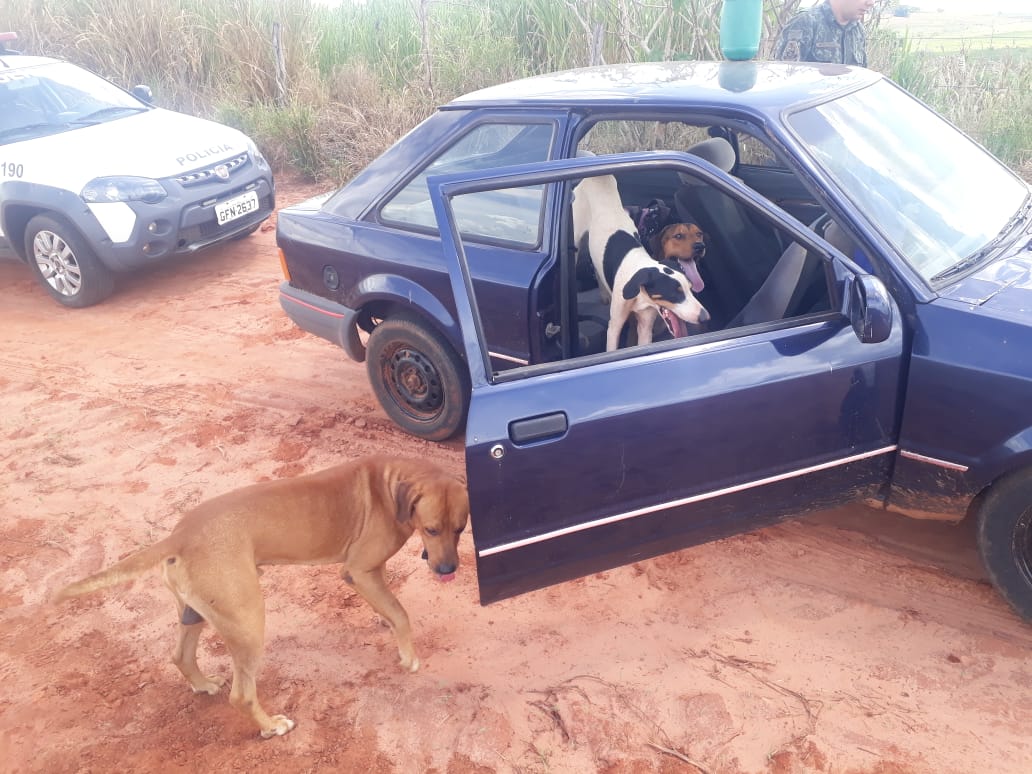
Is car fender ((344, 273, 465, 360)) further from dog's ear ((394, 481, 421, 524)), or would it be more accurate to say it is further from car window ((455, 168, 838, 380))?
dog's ear ((394, 481, 421, 524))

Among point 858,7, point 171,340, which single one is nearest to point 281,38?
point 171,340

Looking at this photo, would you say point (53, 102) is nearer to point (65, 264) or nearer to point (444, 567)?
point (65, 264)

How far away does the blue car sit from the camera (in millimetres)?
2521

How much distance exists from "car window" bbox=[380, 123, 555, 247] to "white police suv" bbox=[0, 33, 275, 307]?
3.17m

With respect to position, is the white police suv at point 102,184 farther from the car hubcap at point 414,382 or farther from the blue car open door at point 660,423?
the blue car open door at point 660,423

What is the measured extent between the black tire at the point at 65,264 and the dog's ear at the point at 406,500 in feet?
15.8

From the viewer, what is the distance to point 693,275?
3598 mm

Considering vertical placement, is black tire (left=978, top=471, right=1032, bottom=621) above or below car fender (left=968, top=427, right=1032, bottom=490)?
below

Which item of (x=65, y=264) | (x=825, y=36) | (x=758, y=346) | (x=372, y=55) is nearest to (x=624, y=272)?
(x=758, y=346)

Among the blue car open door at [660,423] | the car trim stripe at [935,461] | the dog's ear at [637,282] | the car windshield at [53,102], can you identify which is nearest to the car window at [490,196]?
the dog's ear at [637,282]

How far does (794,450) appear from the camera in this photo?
105 inches

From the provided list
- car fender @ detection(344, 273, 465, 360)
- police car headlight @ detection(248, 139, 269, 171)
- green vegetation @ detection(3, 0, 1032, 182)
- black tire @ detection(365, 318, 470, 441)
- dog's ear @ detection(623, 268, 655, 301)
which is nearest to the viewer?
dog's ear @ detection(623, 268, 655, 301)

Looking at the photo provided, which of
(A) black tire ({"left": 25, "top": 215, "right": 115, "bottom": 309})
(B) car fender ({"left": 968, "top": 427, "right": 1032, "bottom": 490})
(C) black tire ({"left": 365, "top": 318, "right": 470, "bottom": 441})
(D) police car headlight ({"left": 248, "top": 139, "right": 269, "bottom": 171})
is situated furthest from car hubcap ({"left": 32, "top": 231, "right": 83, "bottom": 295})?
(B) car fender ({"left": 968, "top": 427, "right": 1032, "bottom": 490})

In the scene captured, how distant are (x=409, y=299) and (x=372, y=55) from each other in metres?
7.55
